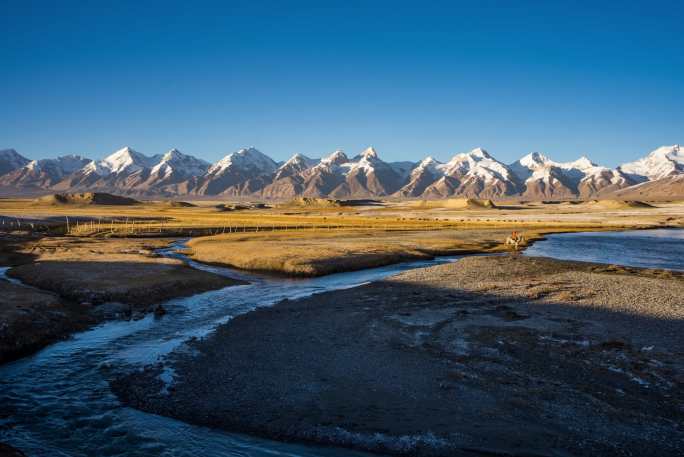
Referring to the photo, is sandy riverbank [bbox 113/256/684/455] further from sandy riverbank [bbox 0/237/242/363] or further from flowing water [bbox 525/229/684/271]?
flowing water [bbox 525/229/684/271]

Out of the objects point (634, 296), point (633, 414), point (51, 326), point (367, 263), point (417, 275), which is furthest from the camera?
point (367, 263)

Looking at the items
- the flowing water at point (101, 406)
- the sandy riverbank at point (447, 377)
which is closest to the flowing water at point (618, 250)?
the sandy riverbank at point (447, 377)

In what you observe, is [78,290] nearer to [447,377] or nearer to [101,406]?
[101,406]

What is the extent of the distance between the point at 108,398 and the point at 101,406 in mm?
552

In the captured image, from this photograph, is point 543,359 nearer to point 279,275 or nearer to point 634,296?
point 634,296

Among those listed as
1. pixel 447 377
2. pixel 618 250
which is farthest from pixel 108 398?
pixel 618 250

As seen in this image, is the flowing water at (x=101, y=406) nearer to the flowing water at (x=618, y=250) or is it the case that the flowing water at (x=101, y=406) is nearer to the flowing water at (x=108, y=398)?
the flowing water at (x=108, y=398)

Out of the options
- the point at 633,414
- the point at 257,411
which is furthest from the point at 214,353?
the point at 633,414

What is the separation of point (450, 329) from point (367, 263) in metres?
23.3

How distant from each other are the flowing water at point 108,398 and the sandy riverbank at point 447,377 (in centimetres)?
70

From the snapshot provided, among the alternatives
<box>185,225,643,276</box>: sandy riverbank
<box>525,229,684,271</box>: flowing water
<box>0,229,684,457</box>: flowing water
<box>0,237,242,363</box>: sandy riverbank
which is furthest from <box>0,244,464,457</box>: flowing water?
<box>525,229,684,271</box>: flowing water

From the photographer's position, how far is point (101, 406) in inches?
578

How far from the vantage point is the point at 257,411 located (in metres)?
14.3

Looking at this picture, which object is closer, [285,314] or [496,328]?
[496,328]
